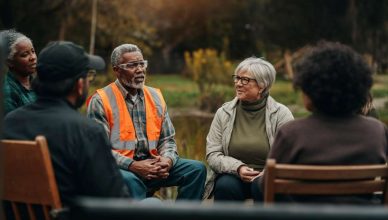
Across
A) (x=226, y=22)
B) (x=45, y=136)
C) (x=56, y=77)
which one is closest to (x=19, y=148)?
(x=45, y=136)

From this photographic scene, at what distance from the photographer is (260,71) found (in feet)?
16.1

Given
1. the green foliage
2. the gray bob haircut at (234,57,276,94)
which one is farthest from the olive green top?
the green foliage

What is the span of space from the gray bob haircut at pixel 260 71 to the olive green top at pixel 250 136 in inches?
4.7

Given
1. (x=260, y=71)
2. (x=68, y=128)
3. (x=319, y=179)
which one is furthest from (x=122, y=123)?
(x=319, y=179)

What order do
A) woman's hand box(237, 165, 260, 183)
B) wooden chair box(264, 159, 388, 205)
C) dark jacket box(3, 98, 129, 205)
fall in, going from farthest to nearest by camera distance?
woman's hand box(237, 165, 260, 183)
dark jacket box(3, 98, 129, 205)
wooden chair box(264, 159, 388, 205)

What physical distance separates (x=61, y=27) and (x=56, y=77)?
26633 millimetres

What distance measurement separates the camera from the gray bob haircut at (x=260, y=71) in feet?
16.1

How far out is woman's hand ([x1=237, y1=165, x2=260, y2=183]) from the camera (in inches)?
183

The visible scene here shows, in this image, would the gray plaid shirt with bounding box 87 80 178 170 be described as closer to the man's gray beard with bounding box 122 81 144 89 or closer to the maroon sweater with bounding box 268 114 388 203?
the man's gray beard with bounding box 122 81 144 89

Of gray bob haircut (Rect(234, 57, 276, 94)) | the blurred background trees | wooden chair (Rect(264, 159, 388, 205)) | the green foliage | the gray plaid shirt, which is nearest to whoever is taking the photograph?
wooden chair (Rect(264, 159, 388, 205))

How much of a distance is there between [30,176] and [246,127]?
6.72 ft

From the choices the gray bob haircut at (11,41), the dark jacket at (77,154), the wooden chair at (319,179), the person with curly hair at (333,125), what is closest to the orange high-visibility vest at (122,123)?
the gray bob haircut at (11,41)

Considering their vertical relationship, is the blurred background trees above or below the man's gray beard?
below

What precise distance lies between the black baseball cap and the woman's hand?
1588 millimetres
